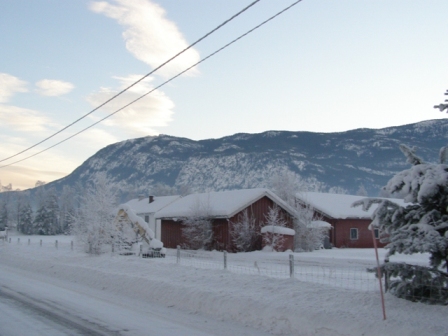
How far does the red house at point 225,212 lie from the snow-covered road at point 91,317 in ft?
72.2

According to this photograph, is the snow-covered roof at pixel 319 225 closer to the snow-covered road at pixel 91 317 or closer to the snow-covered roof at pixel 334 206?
the snow-covered roof at pixel 334 206

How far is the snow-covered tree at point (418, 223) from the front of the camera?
29.0 ft

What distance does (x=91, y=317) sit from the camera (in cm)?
1001

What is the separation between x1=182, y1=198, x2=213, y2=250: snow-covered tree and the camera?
36.5 meters

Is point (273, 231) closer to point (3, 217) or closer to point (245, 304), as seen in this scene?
point (245, 304)

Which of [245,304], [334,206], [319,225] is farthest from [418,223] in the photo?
[334,206]

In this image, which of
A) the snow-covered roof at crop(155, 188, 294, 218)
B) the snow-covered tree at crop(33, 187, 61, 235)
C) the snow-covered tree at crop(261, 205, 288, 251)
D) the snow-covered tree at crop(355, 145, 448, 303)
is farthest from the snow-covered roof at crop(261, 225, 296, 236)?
the snow-covered tree at crop(33, 187, 61, 235)

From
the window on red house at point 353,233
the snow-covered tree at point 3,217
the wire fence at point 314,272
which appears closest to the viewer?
the wire fence at point 314,272

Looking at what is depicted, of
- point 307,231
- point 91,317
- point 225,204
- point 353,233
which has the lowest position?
point 91,317

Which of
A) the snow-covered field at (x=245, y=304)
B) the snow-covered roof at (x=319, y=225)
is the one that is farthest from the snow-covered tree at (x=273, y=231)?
the snow-covered field at (x=245, y=304)

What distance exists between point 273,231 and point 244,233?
7.47 ft

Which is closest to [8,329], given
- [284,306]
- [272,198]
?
[284,306]

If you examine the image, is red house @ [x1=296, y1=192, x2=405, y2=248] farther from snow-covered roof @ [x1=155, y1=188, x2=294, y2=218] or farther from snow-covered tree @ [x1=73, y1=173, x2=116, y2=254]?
snow-covered tree @ [x1=73, y1=173, x2=116, y2=254]

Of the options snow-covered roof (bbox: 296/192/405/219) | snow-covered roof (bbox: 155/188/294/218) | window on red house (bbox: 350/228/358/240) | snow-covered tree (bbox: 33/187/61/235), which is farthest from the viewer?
snow-covered tree (bbox: 33/187/61/235)
